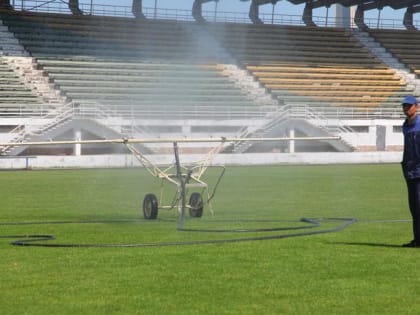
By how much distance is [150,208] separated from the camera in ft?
49.4

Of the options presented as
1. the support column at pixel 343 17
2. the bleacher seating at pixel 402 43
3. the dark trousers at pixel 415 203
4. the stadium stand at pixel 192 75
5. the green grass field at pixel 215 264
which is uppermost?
the support column at pixel 343 17

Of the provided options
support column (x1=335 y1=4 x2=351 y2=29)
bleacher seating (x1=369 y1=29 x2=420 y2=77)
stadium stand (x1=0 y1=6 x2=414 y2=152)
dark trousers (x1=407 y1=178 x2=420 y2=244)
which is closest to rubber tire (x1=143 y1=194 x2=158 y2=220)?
dark trousers (x1=407 y1=178 x2=420 y2=244)

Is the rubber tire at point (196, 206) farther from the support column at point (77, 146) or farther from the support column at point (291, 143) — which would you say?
the support column at point (291, 143)

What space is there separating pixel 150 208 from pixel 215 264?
17.6 feet

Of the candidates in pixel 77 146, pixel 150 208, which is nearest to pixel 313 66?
pixel 77 146

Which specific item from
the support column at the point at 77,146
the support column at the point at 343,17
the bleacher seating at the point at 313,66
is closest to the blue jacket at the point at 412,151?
the support column at the point at 77,146

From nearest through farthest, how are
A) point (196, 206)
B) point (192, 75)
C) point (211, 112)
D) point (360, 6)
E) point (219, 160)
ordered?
point (196, 206) → point (219, 160) → point (192, 75) → point (211, 112) → point (360, 6)

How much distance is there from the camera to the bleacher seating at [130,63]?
3603cm

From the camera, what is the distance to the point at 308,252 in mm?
10688

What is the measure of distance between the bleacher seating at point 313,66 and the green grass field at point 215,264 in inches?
997

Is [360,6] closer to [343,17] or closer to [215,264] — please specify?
[343,17]

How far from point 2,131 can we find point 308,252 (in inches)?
1106

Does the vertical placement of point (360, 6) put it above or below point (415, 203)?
above

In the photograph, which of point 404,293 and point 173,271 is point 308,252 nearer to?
point 173,271
